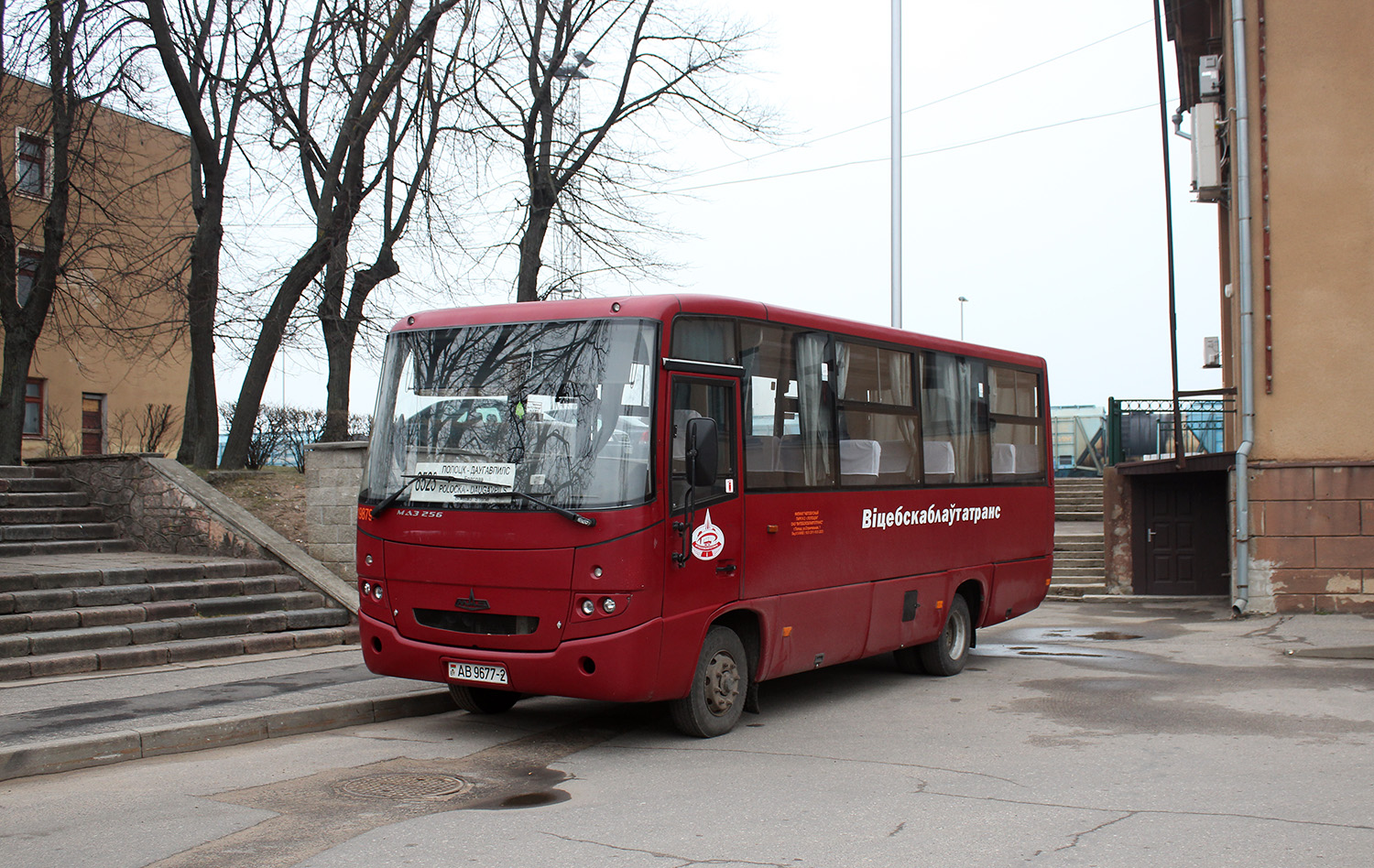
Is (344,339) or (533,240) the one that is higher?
(533,240)

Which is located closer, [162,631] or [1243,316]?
[162,631]

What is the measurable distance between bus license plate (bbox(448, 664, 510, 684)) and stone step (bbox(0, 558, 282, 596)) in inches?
198

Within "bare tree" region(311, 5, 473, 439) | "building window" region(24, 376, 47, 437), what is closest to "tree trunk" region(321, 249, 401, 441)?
"bare tree" region(311, 5, 473, 439)

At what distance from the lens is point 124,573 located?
11.7m

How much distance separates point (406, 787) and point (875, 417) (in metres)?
4.92

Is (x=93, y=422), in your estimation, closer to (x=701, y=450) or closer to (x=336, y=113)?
(x=336, y=113)

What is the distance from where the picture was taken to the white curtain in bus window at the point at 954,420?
35.1 feet

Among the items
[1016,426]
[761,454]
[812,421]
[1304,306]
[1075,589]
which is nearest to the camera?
[761,454]

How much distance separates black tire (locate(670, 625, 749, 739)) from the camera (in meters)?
7.91

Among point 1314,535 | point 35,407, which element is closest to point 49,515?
point 1314,535

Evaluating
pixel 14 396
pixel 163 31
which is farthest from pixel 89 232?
pixel 163 31

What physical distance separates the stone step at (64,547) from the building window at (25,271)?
646cm

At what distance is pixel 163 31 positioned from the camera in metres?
17.0

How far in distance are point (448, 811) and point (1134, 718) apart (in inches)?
201
